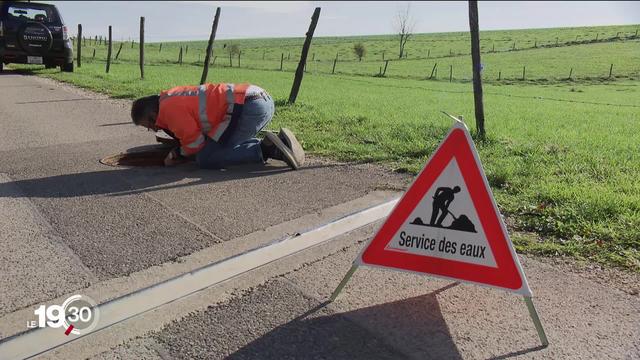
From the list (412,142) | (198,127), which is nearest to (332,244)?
(198,127)

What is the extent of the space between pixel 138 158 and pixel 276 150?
1723 millimetres

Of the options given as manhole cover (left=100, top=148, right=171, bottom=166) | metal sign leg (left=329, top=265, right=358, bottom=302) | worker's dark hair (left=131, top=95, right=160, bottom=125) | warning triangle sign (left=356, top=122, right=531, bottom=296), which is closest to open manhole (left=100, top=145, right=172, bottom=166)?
manhole cover (left=100, top=148, right=171, bottom=166)

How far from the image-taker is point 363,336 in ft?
8.42

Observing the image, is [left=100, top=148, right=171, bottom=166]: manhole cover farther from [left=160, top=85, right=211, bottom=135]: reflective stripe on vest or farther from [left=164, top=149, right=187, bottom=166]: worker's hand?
[left=160, top=85, right=211, bottom=135]: reflective stripe on vest

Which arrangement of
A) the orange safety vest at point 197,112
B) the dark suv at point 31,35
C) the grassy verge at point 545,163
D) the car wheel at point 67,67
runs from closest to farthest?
the grassy verge at point 545,163 < the orange safety vest at point 197,112 < the dark suv at point 31,35 < the car wheel at point 67,67

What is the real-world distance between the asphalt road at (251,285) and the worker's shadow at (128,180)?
0.10 ft

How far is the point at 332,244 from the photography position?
3730 mm

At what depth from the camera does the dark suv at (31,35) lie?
1529 centimetres

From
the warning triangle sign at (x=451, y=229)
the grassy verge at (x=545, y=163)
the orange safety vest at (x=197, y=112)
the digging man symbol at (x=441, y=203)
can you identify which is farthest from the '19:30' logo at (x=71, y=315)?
the grassy verge at (x=545, y=163)

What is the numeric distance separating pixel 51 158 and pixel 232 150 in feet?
7.35

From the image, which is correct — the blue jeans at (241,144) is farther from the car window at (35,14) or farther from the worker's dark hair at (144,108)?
the car window at (35,14)

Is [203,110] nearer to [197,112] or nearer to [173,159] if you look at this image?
[197,112]

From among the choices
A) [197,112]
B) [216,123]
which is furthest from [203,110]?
[216,123]

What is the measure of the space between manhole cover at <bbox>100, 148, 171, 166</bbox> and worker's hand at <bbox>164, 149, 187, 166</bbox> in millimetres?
174
